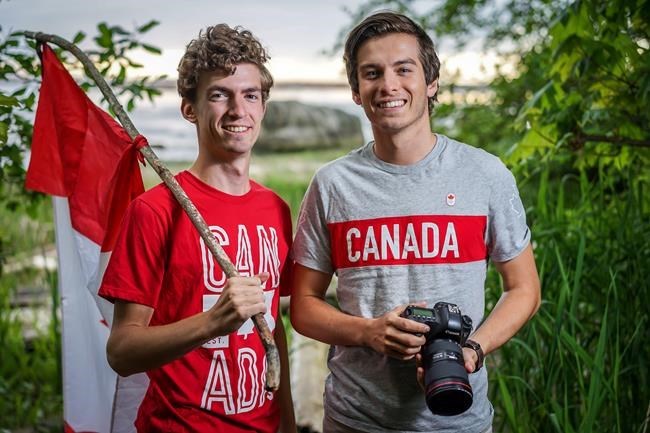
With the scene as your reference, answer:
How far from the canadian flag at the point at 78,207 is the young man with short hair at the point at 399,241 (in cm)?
59

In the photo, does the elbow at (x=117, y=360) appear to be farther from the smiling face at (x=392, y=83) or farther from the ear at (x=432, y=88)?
the ear at (x=432, y=88)

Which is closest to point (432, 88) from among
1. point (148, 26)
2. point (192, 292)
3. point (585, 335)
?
point (192, 292)

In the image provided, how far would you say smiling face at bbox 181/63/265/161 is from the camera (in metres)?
1.66

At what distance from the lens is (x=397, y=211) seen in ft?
5.39

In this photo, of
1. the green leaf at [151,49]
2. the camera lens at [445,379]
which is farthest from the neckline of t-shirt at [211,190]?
the green leaf at [151,49]

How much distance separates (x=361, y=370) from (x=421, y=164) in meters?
0.43

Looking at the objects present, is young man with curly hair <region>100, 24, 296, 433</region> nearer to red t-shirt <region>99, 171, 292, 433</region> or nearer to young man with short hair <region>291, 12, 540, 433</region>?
red t-shirt <region>99, 171, 292, 433</region>

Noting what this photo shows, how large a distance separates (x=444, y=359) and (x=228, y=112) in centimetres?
64

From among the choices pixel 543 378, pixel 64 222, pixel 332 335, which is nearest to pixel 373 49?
pixel 332 335

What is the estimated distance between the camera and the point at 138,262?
1555mm

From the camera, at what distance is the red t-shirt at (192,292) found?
5.14 ft

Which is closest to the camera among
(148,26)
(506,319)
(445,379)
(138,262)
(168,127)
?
(445,379)

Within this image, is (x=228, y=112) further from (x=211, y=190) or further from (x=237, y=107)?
(x=211, y=190)

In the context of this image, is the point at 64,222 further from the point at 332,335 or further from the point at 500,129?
the point at 500,129
